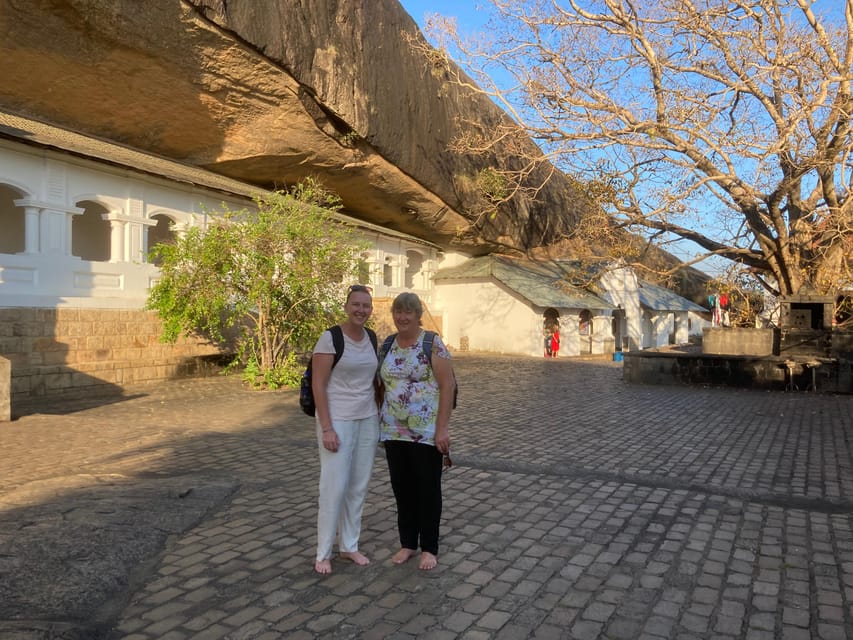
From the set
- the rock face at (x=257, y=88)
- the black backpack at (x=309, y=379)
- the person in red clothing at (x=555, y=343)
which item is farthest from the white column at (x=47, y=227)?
the person in red clothing at (x=555, y=343)

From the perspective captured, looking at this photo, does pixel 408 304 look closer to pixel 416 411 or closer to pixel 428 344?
pixel 428 344

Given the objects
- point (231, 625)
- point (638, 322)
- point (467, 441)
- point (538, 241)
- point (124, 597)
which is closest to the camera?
point (231, 625)

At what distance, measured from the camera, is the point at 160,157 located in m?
17.0

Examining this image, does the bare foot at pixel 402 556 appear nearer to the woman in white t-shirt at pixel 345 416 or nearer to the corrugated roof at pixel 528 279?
the woman in white t-shirt at pixel 345 416

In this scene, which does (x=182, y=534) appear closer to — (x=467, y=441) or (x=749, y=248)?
(x=467, y=441)

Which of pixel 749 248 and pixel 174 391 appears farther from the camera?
pixel 749 248

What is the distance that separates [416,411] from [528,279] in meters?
25.1

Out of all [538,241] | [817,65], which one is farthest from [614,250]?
[538,241]

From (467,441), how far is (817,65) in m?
10.8

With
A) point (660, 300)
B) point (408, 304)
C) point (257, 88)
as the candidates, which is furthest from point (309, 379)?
point (660, 300)

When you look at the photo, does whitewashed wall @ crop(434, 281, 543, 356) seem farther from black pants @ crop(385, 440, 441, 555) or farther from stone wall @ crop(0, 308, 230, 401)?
black pants @ crop(385, 440, 441, 555)

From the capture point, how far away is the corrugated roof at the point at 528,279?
27.1 m

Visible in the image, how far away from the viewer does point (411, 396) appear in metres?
3.89

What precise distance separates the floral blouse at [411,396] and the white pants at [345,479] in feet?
0.42
